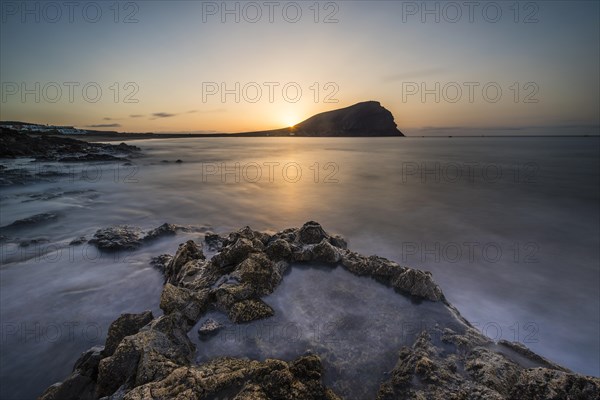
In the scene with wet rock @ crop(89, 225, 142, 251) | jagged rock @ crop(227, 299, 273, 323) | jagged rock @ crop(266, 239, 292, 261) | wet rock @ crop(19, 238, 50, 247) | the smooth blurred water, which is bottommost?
the smooth blurred water

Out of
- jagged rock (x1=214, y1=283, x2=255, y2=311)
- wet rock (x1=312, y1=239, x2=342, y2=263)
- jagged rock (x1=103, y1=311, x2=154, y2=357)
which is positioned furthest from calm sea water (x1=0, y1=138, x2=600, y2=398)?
wet rock (x1=312, y1=239, x2=342, y2=263)

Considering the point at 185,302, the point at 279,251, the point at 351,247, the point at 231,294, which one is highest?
the point at 279,251

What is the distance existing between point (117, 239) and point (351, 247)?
6.76 meters

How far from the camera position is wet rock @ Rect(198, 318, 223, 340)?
385cm

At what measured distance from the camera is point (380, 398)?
2961 millimetres

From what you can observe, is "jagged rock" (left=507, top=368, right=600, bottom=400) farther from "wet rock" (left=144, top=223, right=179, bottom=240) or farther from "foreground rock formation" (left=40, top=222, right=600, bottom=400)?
"wet rock" (left=144, top=223, right=179, bottom=240)

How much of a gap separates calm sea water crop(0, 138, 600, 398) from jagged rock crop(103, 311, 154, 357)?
1.20m

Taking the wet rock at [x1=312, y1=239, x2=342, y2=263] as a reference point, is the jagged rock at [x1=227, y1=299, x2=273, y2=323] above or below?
below

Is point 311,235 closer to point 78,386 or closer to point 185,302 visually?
point 185,302

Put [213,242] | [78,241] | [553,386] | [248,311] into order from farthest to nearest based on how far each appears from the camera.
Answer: [78,241] → [213,242] → [248,311] → [553,386]

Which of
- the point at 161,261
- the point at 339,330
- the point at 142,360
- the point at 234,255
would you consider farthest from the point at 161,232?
the point at 339,330

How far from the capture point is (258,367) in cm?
301

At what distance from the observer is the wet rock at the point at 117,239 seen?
8.00 m

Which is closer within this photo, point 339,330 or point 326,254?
point 339,330
